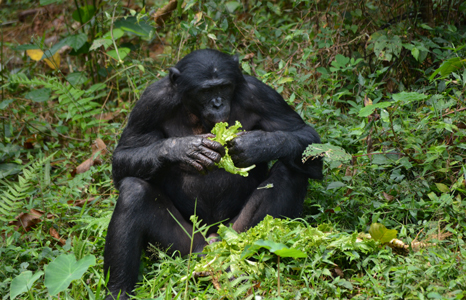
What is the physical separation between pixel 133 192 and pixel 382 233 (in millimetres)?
2193

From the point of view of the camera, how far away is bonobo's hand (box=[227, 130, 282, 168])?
15.2 ft

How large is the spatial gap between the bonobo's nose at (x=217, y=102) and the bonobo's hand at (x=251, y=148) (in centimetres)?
35

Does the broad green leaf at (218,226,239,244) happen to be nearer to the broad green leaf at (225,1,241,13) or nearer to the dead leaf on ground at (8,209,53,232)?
the dead leaf on ground at (8,209,53,232)

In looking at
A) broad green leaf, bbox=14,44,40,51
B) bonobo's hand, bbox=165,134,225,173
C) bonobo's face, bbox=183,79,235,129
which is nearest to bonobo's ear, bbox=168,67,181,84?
bonobo's face, bbox=183,79,235,129

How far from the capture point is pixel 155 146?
15.8 ft

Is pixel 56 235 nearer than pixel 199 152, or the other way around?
pixel 199 152

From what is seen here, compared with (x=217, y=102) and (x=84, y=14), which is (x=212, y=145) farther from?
(x=84, y=14)

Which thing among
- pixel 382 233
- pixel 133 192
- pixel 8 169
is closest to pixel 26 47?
pixel 8 169

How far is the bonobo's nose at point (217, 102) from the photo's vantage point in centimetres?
475

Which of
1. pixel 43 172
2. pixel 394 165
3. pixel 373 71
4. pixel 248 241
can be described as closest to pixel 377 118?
pixel 394 165

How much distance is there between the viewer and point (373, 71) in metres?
6.96

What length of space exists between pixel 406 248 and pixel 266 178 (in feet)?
4.98

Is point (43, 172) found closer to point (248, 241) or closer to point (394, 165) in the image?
point (248, 241)

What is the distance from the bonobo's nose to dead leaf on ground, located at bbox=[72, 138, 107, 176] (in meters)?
2.67
